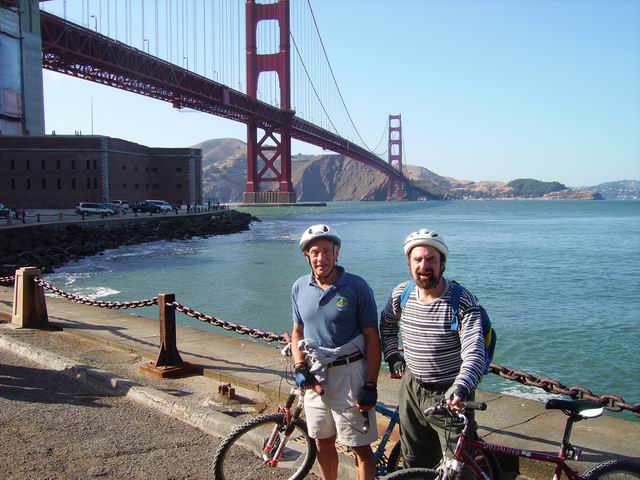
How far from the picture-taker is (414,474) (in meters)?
2.63

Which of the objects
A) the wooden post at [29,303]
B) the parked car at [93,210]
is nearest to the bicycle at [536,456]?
the wooden post at [29,303]

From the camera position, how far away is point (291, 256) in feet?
96.6

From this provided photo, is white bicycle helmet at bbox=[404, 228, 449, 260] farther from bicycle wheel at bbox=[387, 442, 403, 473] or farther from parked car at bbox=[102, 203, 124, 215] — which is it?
parked car at bbox=[102, 203, 124, 215]

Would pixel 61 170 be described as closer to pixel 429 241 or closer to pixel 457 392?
pixel 429 241

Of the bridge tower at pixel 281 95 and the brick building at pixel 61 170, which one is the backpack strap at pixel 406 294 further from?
the bridge tower at pixel 281 95

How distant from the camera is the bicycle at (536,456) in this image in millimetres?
2520

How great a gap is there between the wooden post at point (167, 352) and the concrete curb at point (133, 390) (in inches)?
16.1

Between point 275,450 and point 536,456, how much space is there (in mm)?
1359

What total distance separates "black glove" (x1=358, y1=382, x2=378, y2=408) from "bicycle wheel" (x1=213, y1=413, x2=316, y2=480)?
557 mm

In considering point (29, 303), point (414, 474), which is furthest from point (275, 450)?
point (29, 303)

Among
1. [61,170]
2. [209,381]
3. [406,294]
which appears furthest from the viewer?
[61,170]

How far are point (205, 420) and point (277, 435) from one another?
1.22 meters

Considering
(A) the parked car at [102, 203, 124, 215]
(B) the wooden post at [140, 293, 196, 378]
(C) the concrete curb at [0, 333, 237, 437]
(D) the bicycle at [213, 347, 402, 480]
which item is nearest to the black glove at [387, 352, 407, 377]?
(D) the bicycle at [213, 347, 402, 480]

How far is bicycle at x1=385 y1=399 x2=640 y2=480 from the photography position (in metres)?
2.52
